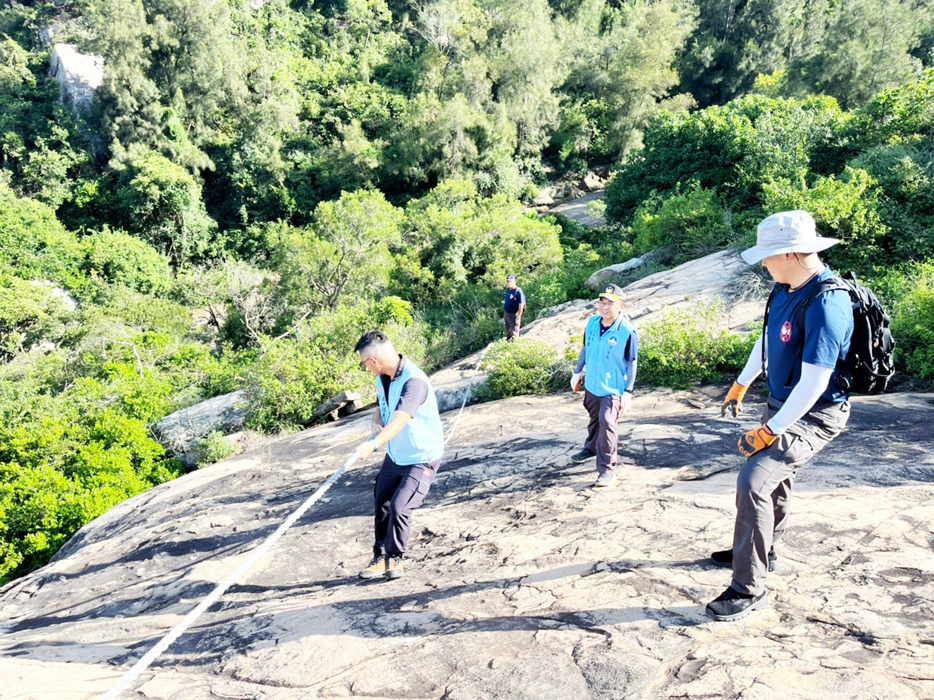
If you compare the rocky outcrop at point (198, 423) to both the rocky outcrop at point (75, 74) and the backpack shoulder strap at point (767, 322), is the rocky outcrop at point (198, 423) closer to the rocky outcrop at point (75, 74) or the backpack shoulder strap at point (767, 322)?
the backpack shoulder strap at point (767, 322)

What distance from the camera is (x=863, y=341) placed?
2.71 meters

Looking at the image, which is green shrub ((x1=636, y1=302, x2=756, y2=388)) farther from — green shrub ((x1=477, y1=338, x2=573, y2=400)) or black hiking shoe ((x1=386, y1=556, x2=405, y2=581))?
black hiking shoe ((x1=386, y1=556, x2=405, y2=581))

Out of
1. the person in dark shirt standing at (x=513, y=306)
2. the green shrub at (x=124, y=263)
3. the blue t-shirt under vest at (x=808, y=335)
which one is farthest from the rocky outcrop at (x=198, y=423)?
the green shrub at (x=124, y=263)

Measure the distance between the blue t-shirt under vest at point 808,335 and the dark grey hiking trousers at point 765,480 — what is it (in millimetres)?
126

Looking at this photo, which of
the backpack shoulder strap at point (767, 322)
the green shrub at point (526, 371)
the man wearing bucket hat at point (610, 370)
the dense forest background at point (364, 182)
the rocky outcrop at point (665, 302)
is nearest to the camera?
the backpack shoulder strap at point (767, 322)

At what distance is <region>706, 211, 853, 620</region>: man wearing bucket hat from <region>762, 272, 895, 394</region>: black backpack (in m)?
0.03

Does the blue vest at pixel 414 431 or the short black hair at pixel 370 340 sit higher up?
the short black hair at pixel 370 340

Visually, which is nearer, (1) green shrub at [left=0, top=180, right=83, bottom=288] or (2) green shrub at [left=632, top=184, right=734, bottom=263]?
(2) green shrub at [left=632, top=184, right=734, bottom=263]

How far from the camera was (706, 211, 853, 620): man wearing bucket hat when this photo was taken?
8.72ft

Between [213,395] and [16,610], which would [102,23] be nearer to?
[213,395]

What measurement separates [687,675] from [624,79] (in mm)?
33018

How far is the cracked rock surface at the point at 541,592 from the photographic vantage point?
2.69 meters

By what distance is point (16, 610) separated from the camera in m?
5.66

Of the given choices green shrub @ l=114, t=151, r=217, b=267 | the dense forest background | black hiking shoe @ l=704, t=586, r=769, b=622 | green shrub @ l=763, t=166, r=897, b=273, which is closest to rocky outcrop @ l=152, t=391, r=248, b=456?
the dense forest background
